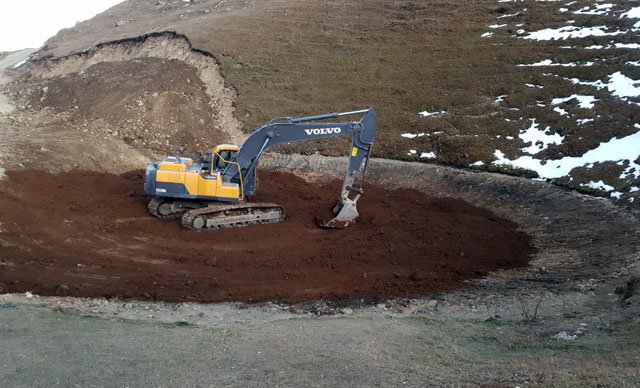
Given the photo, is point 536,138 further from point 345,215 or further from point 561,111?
point 345,215

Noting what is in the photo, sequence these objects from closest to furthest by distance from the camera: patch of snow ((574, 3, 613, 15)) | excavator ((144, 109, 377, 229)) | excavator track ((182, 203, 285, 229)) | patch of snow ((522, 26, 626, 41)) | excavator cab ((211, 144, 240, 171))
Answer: excavator track ((182, 203, 285, 229)) → excavator ((144, 109, 377, 229)) → excavator cab ((211, 144, 240, 171)) → patch of snow ((522, 26, 626, 41)) → patch of snow ((574, 3, 613, 15))

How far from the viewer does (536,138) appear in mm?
25828

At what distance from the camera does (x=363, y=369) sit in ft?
28.3

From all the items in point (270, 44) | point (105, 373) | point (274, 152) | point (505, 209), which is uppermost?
point (270, 44)

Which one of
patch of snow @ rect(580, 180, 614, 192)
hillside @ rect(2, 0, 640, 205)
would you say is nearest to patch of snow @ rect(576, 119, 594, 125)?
hillside @ rect(2, 0, 640, 205)

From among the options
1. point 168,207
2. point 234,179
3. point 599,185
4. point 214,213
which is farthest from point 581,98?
point 168,207

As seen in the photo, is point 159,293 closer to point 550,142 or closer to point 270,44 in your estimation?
point 550,142

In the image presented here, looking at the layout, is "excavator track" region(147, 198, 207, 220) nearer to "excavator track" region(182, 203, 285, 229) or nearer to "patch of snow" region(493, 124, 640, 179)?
"excavator track" region(182, 203, 285, 229)

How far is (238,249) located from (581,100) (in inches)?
760

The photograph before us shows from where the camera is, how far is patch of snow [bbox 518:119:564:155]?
2497 cm

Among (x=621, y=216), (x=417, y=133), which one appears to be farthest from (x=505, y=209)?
(x=417, y=133)

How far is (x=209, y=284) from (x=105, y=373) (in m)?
5.36

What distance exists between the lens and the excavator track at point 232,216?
17922 millimetres

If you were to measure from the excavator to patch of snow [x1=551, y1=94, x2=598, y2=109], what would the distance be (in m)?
13.8
